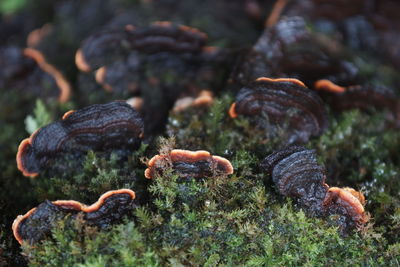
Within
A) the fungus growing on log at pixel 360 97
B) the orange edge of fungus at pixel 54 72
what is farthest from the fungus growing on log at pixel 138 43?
the fungus growing on log at pixel 360 97

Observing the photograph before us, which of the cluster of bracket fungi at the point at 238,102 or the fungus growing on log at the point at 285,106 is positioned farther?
the fungus growing on log at the point at 285,106

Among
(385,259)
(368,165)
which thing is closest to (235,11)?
(368,165)

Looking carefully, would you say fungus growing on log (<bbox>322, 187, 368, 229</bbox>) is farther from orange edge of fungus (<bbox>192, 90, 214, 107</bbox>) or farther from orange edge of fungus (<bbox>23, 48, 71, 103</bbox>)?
orange edge of fungus (<bbox>23, 48, 71, 103</bbox>)

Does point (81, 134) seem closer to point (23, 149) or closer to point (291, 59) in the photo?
point (23, 149)

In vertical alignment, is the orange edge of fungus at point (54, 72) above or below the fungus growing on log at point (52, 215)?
above

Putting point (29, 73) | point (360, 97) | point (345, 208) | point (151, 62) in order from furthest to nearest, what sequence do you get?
point (29, 73)
point (151, 62)
point (360, 97)
point (345, 208)

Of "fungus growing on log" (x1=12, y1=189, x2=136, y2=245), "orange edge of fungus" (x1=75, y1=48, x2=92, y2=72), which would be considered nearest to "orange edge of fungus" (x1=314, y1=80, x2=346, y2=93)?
"fungus growing on log" (x1=12, y1=189, x2=136, y2=245)

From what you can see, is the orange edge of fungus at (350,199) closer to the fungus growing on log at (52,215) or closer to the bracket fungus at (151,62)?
the fungus growing on log at (52,215)

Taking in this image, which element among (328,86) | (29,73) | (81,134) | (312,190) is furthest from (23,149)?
(328,86)
